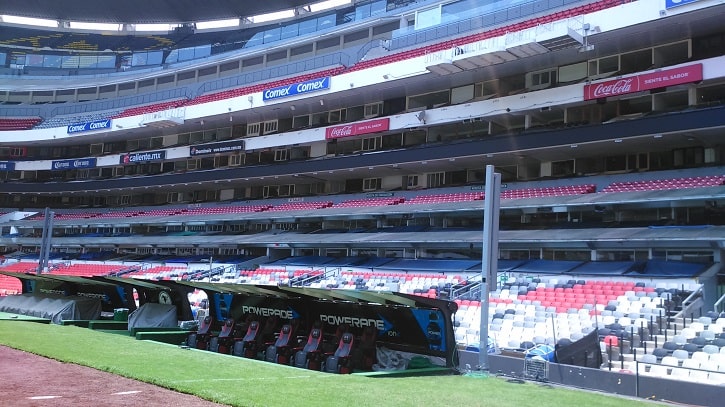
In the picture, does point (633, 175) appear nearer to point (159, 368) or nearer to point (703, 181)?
point (703, 181)

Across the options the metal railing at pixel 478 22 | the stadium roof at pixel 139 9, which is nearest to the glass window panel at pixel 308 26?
the stadium roof at pixel 139 9

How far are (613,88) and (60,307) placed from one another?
2639cm

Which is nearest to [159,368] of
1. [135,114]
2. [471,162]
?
[471,162]

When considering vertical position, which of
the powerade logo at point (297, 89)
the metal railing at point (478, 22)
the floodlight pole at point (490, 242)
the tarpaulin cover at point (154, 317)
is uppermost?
the metal railing at point (478, 22)

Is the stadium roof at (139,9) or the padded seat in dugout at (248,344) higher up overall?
the stadium roof at (139,9)

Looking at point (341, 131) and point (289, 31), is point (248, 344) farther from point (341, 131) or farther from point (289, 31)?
point (289, 31)

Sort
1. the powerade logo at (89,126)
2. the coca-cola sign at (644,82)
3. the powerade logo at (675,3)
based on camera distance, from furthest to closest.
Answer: the powerade logo at (89,126), the coca-cola sign at (644,82), the powerade logo at (675,3)

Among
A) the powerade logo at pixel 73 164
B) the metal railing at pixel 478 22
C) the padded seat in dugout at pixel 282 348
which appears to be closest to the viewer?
the padded seat in dugout at pixel 282 348

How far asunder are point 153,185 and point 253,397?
175 ft

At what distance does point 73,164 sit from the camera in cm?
6366

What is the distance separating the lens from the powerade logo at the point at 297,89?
143 ft

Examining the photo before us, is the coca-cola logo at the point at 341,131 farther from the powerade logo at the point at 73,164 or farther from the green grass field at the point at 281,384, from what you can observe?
the green grass field at the point at 281,384

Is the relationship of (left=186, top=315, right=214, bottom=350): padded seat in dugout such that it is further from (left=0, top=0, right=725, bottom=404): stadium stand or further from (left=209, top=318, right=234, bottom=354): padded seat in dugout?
(left=209, top=318, right=234, bottom=354): padded seat in dugout

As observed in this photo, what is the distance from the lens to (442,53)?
3519 cm
